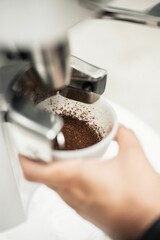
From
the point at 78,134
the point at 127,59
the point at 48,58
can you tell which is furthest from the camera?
the point at 127,59

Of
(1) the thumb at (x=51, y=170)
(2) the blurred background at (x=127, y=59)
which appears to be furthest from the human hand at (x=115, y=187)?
(2) the blurred background at (x=127, y=59)

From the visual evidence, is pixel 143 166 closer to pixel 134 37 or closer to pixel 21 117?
pixel 21 117

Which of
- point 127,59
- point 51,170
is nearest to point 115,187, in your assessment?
point 51,170

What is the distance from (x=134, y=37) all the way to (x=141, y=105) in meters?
0.15

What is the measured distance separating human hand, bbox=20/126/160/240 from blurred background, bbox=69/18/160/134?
19 centimetres

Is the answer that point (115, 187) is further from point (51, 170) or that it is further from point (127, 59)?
point (127, 59)

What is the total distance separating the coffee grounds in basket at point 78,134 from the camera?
0.30 metres

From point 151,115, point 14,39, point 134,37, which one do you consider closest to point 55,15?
point 14,39

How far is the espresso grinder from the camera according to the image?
0.17m

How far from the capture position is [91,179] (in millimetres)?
254

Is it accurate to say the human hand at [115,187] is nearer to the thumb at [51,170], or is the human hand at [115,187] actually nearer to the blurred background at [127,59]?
the thumb at [51,170]

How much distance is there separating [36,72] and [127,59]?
0.36 meters

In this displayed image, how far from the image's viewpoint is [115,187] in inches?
10.3

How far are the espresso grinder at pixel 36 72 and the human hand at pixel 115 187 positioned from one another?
0.02 m
